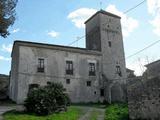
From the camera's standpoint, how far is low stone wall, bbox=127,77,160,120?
1526cm

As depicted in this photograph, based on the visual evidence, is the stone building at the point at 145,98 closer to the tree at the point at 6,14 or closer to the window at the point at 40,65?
the tree at the point at 6,14

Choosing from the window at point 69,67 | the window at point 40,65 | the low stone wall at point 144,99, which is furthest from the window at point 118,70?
the low stone wall at point 144,99

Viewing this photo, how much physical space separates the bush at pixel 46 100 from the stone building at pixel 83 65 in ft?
30.0

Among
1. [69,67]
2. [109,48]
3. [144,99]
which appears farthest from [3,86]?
[144,99]

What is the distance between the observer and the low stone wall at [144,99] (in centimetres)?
1526

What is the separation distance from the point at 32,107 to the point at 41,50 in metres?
13.4

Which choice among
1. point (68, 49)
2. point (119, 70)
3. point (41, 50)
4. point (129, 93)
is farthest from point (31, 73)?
point (129, 93)

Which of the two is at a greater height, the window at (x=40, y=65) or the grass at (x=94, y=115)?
the window at (x=40, y=65)

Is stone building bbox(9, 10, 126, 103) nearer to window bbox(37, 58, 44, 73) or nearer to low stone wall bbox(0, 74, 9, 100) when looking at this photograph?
window bbox(37, 58, 44, 73)

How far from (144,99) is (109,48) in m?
23.3

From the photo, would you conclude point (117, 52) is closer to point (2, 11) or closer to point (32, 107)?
point (32, 107)

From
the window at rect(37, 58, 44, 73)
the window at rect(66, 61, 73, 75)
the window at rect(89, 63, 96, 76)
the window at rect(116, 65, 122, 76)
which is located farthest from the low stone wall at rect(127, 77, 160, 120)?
the window at rect(116, 65, 122, 76)

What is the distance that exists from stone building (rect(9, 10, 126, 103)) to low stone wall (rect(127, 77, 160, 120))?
56.6 feet

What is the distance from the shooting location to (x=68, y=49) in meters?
35.2
